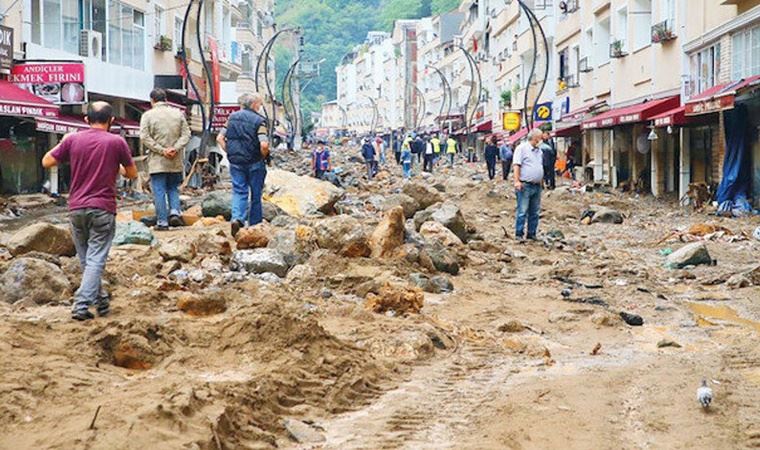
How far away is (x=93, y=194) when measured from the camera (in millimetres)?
7391

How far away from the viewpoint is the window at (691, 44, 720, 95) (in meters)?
23.9

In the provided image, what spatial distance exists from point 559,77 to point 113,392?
4260 cm

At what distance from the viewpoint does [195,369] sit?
6160 millimetres

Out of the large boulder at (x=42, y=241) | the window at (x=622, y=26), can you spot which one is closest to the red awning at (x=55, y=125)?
the large boulder at (x=42, y=241)

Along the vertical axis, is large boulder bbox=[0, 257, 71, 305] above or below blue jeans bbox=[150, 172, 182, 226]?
below

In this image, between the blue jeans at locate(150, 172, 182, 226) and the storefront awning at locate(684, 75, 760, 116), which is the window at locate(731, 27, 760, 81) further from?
the blue jeans at locate(150, 172, 182, 226)

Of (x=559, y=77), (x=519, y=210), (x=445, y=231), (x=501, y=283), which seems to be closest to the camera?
(x=501, y=283)

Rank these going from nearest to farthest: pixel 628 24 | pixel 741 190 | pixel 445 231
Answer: pixel 445 231 → pixel 741 190 → pixel 628 24

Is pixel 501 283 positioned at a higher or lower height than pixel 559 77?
lower

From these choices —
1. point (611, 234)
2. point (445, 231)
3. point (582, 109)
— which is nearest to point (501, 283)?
point (445, 231)

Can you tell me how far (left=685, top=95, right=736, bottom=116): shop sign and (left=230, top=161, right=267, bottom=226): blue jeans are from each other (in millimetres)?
10862

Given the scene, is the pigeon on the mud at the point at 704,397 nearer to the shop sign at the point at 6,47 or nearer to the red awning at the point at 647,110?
the shop sign at the point at 6,47

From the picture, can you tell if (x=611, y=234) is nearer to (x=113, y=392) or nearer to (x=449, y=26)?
(x=113, y=392)

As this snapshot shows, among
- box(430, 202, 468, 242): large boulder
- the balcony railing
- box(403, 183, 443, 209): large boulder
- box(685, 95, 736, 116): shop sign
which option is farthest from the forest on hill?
box(430, 202, 468, 242): large boulder
